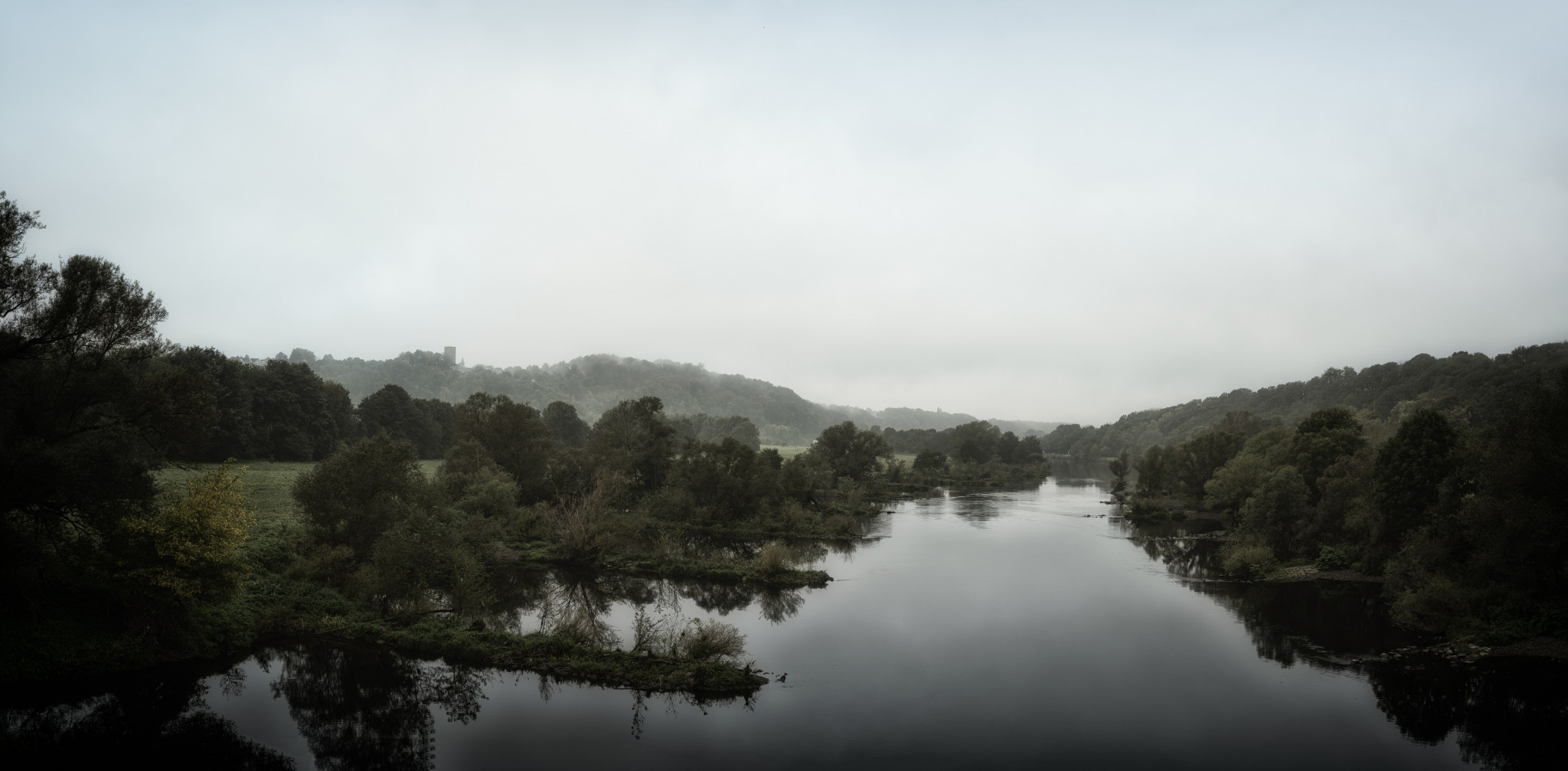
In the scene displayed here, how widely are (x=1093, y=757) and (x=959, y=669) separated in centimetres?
717

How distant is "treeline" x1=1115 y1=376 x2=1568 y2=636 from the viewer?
24.8m

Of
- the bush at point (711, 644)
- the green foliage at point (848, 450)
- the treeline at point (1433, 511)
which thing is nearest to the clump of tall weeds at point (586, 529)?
the bush at point (711, 644)

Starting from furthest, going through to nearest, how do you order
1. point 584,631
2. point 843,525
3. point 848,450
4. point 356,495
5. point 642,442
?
1. point 848,450
2. point 642,442
3. point 843,525
4. point 356,495
5. point 584,631

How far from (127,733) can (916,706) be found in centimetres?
2147

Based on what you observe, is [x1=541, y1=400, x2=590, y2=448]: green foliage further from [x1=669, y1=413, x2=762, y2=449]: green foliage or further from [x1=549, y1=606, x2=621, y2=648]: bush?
[x1=549, y1=606, x2=621, y2=648]: bush

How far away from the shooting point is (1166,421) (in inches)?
Result: 7781

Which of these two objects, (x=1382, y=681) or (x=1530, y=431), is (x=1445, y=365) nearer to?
(x=1530, y=431)

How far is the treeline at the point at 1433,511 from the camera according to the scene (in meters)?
24.8

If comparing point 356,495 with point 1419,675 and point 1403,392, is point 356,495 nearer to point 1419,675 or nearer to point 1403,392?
point 1419,675

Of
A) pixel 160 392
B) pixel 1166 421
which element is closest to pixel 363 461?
pixel 160 392

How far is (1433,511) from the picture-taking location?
3203 cm

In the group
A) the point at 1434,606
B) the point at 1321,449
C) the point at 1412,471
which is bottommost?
the point at 1434,606

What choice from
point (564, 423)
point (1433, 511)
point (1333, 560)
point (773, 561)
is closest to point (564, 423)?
point (564, 423)

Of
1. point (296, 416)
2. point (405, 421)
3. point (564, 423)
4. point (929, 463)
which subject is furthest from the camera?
point (929, 463)
